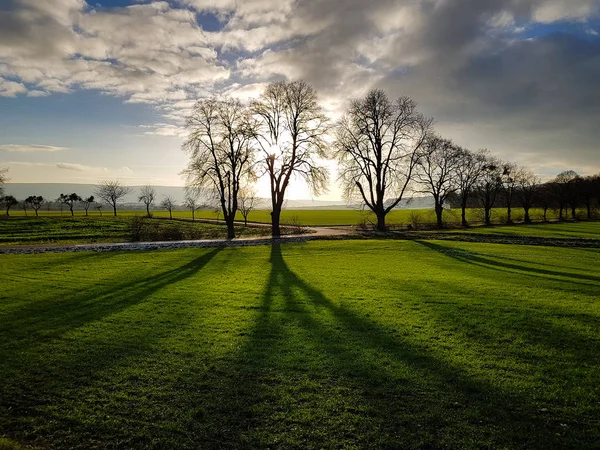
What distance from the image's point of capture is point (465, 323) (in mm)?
10031

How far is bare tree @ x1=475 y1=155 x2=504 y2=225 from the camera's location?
219ft

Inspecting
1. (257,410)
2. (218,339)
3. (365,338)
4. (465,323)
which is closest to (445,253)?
(465,323)

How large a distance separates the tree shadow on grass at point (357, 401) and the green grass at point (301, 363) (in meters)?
0.03

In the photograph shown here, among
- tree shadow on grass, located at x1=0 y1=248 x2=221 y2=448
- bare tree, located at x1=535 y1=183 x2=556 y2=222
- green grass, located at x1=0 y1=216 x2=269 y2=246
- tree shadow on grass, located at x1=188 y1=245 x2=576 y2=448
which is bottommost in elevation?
tree shadow on grass, located at x1=188 y1=245 x2=576 y2=448

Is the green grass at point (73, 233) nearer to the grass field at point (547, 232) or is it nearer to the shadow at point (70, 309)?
the shadow at point (70, 309)

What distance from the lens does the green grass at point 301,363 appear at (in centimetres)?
545

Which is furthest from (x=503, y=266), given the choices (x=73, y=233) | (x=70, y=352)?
(x=73, y=233)

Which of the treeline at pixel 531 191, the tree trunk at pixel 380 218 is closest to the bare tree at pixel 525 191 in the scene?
the treeline at pixel 531 191

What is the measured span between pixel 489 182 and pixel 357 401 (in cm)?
7310

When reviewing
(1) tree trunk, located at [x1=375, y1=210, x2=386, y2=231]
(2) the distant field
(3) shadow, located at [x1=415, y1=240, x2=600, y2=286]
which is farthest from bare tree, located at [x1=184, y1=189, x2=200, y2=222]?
(3) shadow, located at [x1=415, y1=240, x2=600, y2=286]

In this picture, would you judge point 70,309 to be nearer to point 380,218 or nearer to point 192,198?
point 380,218

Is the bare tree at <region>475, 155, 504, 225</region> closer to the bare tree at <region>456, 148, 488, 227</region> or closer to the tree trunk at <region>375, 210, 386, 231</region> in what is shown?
the bare tree at <region>456, 148, 488, 227</region>

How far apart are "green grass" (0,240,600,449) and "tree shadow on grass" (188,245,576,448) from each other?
0.10ft

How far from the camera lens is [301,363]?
769 centimetres
